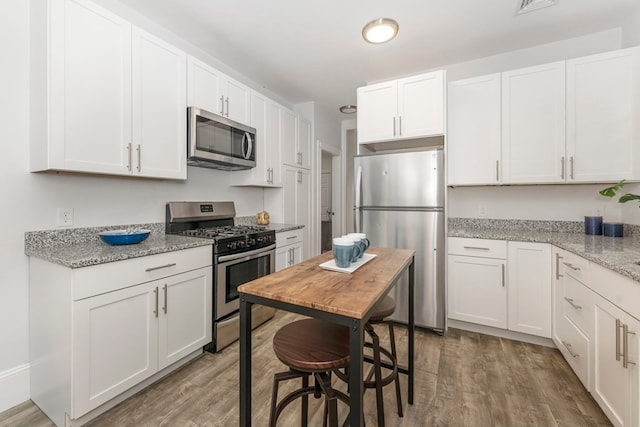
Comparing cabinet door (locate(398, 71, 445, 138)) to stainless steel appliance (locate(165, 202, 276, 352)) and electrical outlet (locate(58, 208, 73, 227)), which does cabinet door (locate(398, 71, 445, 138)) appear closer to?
stainless steel appliance (locate(165, 202, 276, 352))

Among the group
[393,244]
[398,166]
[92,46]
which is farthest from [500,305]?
[92,46]

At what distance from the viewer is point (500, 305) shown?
7.97ft

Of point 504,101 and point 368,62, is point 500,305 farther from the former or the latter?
point 368,62

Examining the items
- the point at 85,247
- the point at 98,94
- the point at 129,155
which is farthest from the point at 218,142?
the point at 85,247

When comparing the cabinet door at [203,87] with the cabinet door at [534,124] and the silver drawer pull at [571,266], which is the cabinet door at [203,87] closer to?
the cabinet door at [534,124]

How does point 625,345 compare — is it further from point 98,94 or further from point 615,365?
point 98,94

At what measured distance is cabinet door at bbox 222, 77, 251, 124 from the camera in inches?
106

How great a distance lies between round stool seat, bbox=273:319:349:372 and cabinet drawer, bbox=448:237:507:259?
1.76 m

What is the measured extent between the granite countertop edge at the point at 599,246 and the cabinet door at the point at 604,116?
21.5 inches

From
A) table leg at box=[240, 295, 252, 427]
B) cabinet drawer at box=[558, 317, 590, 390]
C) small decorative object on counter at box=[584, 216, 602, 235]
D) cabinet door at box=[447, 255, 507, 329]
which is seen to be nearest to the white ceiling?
small decorative object on counter at box=[584, 216, 602, 235]

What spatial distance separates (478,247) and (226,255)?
2.18 meters

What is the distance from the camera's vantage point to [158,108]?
6.88 ft

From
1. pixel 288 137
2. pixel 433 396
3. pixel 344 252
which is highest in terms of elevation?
pixel 288 137

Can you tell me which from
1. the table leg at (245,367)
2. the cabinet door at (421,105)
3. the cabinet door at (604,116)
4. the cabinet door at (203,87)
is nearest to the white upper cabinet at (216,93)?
the cabinet door at (203,87)
